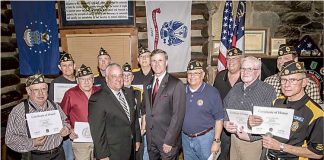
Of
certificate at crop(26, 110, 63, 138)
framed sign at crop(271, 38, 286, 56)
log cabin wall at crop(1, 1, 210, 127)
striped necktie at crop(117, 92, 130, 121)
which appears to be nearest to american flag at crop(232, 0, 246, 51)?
log cabin wall at crop(1, 1, 210, 127)

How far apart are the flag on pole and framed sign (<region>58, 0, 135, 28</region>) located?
565 mm

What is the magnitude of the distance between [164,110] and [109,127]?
875 mm

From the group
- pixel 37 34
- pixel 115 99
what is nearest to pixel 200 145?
pixel 115 99

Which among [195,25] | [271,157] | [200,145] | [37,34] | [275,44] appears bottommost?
[200,145]

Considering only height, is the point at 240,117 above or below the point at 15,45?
below

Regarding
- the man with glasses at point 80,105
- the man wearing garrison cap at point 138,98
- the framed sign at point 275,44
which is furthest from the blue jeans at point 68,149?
the framed sign at point 275,44

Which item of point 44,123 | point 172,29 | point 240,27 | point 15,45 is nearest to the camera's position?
point 44,123

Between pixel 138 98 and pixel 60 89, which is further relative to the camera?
pixel 60 89

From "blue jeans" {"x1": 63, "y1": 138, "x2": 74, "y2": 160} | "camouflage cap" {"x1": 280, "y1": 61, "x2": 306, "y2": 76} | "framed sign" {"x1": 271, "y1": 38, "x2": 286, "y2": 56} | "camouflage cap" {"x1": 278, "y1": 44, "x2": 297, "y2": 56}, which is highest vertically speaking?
"framed sign" {"x1": 271, "y1": 38, "x2": 286, "y2": 56}

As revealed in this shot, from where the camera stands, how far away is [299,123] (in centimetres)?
327

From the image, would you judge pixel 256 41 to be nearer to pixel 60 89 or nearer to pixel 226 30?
pixel 226 30

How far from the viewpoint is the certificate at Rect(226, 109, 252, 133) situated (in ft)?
12.5

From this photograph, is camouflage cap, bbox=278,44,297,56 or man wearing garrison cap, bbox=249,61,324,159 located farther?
camouflage cap, bbox=278,44,297,56

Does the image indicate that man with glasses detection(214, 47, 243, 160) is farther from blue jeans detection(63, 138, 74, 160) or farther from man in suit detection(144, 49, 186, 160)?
blue jeans detection(63, 138, 74, 160)
